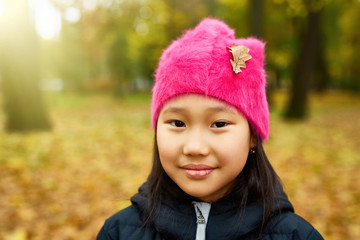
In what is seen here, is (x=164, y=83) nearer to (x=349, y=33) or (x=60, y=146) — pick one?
(x=60, y=146)

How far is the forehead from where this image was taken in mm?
1490

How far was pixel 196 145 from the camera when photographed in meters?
1.43

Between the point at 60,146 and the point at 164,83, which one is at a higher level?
the point at 164,83

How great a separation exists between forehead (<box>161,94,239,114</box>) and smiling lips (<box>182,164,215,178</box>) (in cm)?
26

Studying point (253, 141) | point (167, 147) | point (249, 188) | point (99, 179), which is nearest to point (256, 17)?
point (99, 179)

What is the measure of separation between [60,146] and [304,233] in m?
6.17

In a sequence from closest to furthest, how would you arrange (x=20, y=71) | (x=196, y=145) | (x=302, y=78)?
(x=196, y=145)
(x=20, y=71)
(x=302, y=78)

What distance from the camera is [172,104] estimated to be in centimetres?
155

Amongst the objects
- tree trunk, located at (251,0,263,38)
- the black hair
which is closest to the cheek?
the black hair

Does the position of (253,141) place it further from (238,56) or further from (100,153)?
(100,153)

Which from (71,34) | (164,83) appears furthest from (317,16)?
(71,34)

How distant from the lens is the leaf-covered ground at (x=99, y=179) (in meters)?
3.81

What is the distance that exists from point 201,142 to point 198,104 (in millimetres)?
177

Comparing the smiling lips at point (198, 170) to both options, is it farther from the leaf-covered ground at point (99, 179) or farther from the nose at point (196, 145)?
the leaf-covered ground at point (99, 179)
